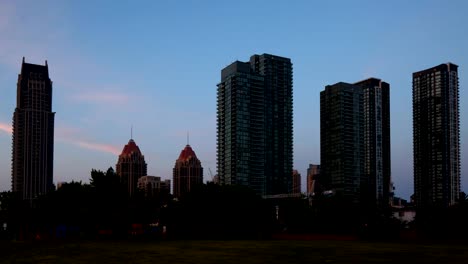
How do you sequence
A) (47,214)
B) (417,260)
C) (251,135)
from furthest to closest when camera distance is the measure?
(251,135)
(47,214)
(417,260)

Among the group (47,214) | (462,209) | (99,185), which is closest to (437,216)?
(462,209)

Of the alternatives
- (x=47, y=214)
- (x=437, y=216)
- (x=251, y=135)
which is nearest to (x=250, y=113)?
(x=251, y=135)

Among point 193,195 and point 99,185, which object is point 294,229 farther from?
point 99,185

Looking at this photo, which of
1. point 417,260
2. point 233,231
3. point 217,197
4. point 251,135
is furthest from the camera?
point 251,135

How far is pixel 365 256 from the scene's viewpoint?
38.1 meters

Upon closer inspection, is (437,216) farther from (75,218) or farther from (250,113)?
(250,113)

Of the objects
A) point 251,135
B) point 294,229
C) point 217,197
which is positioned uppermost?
point 251,135

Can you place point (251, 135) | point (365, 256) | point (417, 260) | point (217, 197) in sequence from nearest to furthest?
point (417, 260), point (365, 256), point (217, 197), point (251, 135)

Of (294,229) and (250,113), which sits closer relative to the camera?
(294,229)

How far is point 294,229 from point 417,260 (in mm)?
63388

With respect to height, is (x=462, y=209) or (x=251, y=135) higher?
(x=251, y=135)

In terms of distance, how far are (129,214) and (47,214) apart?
18630 millimetres

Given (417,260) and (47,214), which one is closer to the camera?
(417,260)

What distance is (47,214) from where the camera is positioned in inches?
3802
